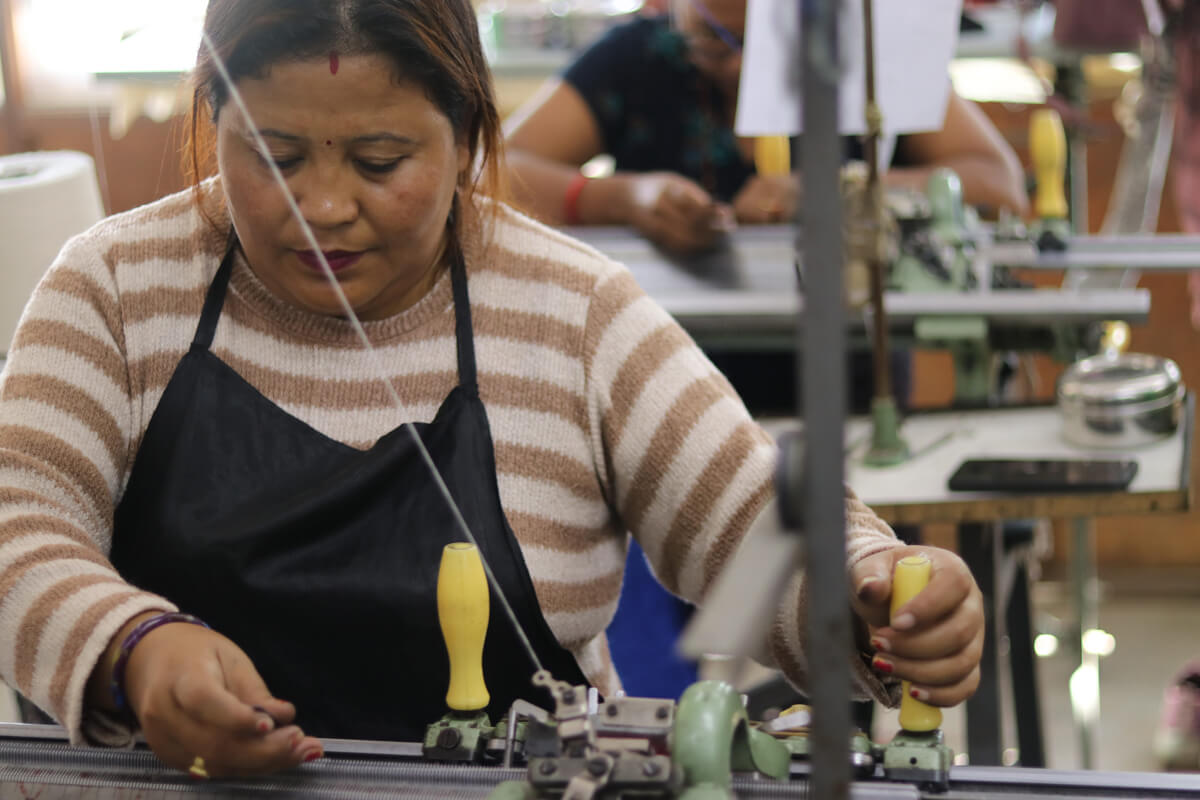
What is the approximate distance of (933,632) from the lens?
0.79m

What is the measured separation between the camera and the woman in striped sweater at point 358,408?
93 cm

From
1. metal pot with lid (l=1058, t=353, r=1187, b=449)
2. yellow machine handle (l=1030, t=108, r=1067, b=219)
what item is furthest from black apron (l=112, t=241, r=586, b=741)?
yellow machine handle (l=1030, t=108, r=1067, b=219)

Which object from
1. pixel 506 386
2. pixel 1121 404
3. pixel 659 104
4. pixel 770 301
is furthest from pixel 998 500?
pixel 659 104

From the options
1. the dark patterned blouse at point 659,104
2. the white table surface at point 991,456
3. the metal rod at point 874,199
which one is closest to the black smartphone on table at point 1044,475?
the white table surface at point 991,456

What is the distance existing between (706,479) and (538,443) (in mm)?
130

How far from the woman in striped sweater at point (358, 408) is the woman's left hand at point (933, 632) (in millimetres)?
27

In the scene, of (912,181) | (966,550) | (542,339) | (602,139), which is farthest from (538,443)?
(602,139)

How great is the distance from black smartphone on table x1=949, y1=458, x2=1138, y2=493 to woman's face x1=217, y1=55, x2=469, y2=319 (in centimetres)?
73

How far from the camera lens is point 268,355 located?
105 cm

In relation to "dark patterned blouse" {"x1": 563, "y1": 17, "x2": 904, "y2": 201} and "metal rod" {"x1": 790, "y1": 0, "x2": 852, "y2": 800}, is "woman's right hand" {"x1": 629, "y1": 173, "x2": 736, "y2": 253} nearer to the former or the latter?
"dark patterned blouse" {"x1": 563, "y1": 17, "x2": 904, "y2": 201}

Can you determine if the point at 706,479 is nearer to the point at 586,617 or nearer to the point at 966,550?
the point at 586,617

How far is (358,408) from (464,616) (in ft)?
0.96

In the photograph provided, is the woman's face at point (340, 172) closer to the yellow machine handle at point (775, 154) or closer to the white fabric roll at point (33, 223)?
the white fabric roll at point (33, 223)

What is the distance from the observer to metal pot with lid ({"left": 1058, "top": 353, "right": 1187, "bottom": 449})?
5.26 feet
